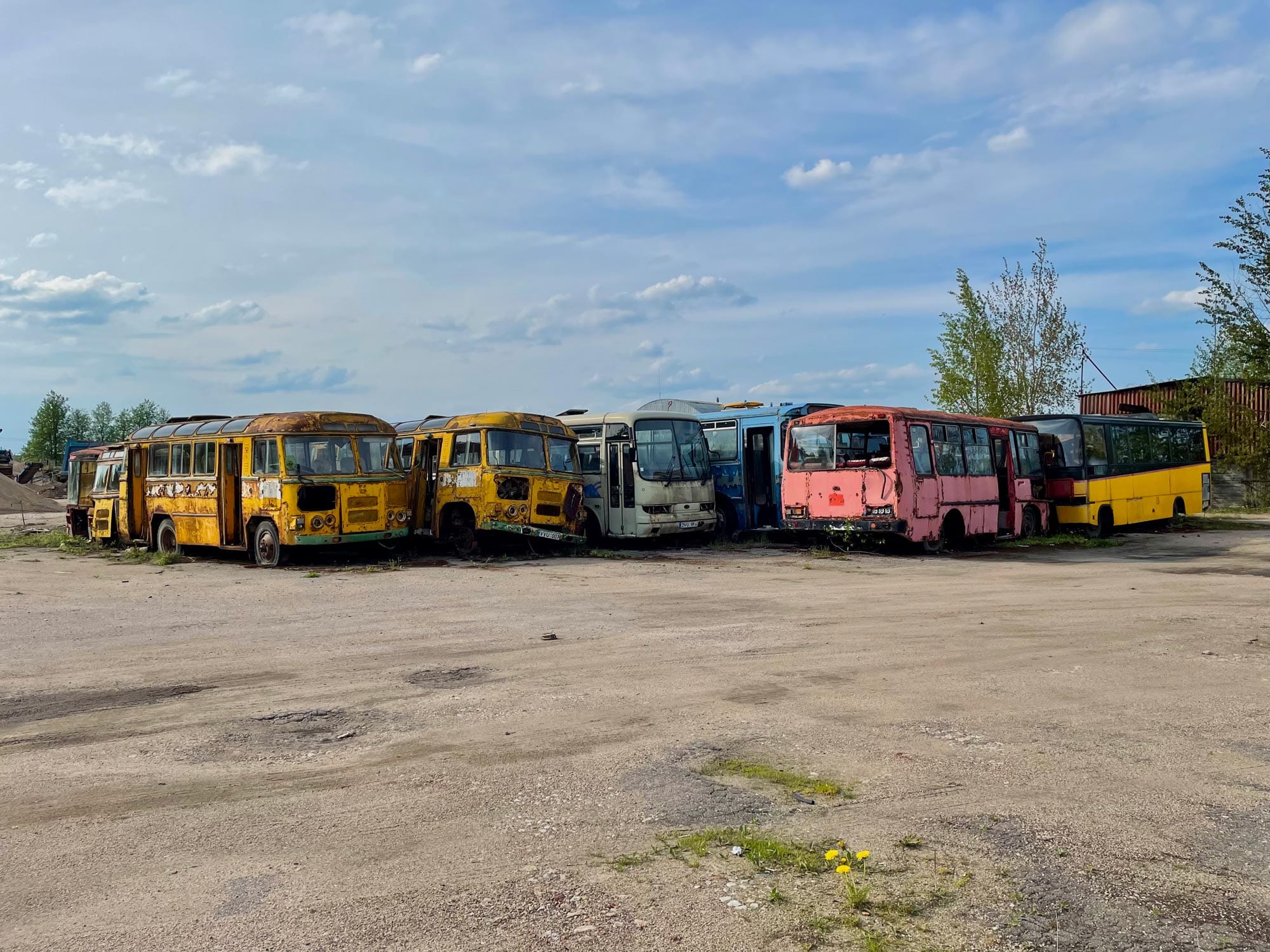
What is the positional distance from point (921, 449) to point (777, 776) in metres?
14.3

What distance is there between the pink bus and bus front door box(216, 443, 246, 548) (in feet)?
32.2

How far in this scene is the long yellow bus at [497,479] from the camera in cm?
1833

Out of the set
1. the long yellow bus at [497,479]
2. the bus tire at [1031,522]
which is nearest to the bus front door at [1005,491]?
the bus tire at [1031,522]

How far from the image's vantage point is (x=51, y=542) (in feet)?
78.0

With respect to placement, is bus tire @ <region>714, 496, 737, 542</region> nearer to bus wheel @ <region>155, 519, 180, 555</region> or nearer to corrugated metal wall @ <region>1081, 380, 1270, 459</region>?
bus wheel @ <region>155, 519, 180, 555</region>

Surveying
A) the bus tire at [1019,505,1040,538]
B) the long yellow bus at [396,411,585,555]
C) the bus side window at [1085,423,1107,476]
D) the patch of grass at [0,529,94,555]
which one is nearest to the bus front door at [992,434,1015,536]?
the bus tire at [1019,505,1040,538]

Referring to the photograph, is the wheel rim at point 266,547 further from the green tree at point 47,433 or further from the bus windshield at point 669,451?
the green tree at point 47,433

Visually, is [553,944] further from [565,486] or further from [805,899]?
[565,486]

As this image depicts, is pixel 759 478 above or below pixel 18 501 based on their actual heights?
below

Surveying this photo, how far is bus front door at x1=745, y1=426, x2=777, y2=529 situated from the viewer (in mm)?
22812

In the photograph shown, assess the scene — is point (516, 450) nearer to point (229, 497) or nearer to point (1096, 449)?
point (229, 497)

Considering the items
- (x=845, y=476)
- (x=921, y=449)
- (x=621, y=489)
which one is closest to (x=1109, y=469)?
(x=921, y=449)

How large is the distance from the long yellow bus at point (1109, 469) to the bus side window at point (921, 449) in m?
5.80

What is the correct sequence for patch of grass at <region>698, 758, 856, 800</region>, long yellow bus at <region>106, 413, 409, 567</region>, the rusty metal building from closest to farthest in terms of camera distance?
1. patch of grass at <region>698, 758, 856, 800</region>
2. long yellow bus at <region>106, 413, 409, 567</region>
3. the rusty metal building
